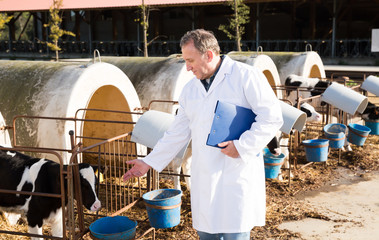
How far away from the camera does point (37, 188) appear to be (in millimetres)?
4590

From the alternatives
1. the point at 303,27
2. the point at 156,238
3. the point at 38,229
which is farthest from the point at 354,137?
the point at 303,27

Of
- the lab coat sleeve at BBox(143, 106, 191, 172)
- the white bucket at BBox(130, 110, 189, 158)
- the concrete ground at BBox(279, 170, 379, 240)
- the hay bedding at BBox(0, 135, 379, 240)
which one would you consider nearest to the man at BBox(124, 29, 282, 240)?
the lab coat sleeve at BBox(143, 106, 191, 172)

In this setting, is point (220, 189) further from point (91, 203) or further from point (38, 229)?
point (38, 229)

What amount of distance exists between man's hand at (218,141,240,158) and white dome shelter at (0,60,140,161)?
149 inches

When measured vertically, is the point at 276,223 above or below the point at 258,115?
below

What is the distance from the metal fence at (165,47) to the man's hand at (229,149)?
813 inches

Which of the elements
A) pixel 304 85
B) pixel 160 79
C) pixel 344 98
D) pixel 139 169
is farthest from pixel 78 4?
pixel 139 169

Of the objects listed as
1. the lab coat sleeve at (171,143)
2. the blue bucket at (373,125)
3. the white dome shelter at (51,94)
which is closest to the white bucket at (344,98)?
the blue bucket at (373,125)

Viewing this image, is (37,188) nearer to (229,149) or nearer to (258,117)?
(229,149)

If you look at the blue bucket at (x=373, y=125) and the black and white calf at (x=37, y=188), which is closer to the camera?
the black and white calf at (x=37, y=188)

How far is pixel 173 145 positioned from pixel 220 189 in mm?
599

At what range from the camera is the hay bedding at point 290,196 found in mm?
5520

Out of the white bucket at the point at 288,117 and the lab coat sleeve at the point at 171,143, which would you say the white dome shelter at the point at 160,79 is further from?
the lab coat sleeve at the point at 171,143

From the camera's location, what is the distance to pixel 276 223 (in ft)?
19.4
